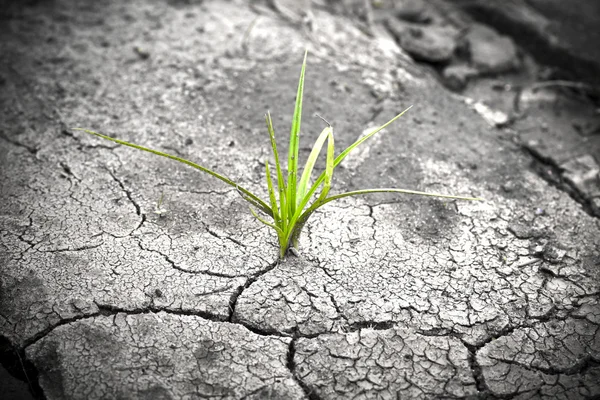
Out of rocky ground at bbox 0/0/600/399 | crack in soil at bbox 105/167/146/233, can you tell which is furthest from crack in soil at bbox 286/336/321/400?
crack in soil at bbox 105/167/146/233

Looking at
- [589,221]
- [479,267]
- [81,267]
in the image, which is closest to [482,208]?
[479,267]

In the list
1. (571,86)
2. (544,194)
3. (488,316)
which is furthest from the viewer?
(571,86)

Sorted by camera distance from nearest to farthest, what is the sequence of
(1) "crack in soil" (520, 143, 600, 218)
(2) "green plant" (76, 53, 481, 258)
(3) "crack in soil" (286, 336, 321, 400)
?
(3) "crack in soil" (286, 336, 321, 400) → (2) "green plant" (76, 53, 481, 258) → (1) "crack in soil" (520, 143, 600, 218)

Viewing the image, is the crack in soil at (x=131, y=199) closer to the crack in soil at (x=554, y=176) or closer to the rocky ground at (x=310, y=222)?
the rocky ground at (x=310, y=222)

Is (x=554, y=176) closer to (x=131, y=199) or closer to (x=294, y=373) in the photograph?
(x=294, y=373)

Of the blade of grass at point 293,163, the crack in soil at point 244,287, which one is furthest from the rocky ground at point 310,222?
the blade of grass at point 293,163

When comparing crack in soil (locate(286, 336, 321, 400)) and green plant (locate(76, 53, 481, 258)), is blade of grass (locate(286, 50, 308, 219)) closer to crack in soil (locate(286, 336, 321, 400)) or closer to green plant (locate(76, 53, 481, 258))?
green plant (locate(76, 53, 481, 258))

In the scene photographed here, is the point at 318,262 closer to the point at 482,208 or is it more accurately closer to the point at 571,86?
the point at 482,208

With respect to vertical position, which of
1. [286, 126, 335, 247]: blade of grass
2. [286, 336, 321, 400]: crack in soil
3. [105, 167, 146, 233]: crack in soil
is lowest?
[286, 336, 321, 400]: crack in soil

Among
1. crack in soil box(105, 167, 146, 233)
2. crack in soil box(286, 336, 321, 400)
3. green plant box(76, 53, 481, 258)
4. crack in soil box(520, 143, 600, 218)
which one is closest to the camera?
crack in soil box(286, 336, 321, 400)
